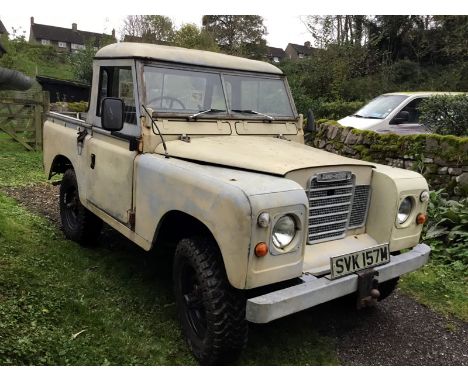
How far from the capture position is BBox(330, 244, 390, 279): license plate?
9.60 ft

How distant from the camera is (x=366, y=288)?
3.04m

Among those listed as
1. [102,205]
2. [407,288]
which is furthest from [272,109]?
[407,288]

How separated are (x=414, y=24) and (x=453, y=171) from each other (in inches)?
657

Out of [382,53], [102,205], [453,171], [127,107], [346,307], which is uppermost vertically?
[382,53]

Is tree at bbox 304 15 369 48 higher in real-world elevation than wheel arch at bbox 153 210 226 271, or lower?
higher

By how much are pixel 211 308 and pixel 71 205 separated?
3075 millimetres

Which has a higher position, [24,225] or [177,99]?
[177,99]

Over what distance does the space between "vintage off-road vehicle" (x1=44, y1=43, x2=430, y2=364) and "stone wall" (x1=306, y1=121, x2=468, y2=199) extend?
106 inches

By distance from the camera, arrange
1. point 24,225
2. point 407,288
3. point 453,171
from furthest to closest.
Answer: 1. point 453,171
2. point 24,225
3. point 407,288

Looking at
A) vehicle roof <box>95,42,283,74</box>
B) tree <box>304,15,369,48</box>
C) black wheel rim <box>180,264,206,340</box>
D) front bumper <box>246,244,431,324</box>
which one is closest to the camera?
front bumper <box>246,244,431,324</box>

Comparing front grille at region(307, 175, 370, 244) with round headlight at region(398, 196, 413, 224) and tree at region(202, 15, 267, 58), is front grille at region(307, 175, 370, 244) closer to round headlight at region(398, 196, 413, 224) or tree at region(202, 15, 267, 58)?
round headlight at region(398, 196, 413, 224)

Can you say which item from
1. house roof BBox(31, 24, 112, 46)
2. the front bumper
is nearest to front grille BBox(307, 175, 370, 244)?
the front bumper

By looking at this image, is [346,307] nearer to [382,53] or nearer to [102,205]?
[102,205]

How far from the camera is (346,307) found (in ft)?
13.3
